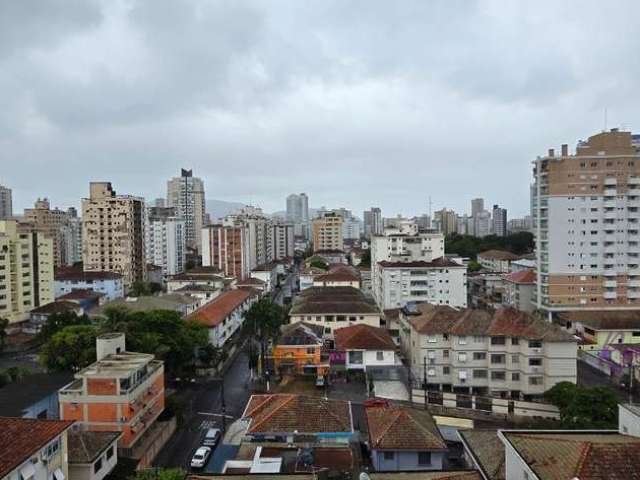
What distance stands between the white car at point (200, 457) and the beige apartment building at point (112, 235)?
164 feet

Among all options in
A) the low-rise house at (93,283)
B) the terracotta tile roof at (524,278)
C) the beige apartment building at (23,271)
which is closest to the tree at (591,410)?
the terracotta tile roof at (524,278)

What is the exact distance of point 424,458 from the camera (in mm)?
18344

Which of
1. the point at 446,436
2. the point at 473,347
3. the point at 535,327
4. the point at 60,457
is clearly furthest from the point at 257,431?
the point at 535,327

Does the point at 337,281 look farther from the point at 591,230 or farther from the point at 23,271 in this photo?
the point at 23,271

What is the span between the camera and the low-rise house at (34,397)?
21.2 metres

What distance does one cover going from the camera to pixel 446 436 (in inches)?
911

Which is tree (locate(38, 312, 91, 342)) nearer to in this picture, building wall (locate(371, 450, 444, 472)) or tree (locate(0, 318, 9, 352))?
tree (locate(0, 318, 9, 352))

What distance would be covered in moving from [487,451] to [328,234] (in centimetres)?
10630

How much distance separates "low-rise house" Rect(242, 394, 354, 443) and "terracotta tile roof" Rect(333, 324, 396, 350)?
36.8ft

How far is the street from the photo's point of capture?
2148 cm

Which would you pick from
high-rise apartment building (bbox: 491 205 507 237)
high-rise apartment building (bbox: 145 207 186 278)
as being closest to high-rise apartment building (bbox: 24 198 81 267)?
high-rise apartment building (bbox: 145 207 186 278)

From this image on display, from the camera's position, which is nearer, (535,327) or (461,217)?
(535,327)

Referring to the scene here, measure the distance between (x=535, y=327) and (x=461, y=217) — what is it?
14887 cm

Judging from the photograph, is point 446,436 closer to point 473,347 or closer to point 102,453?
point 473,347
